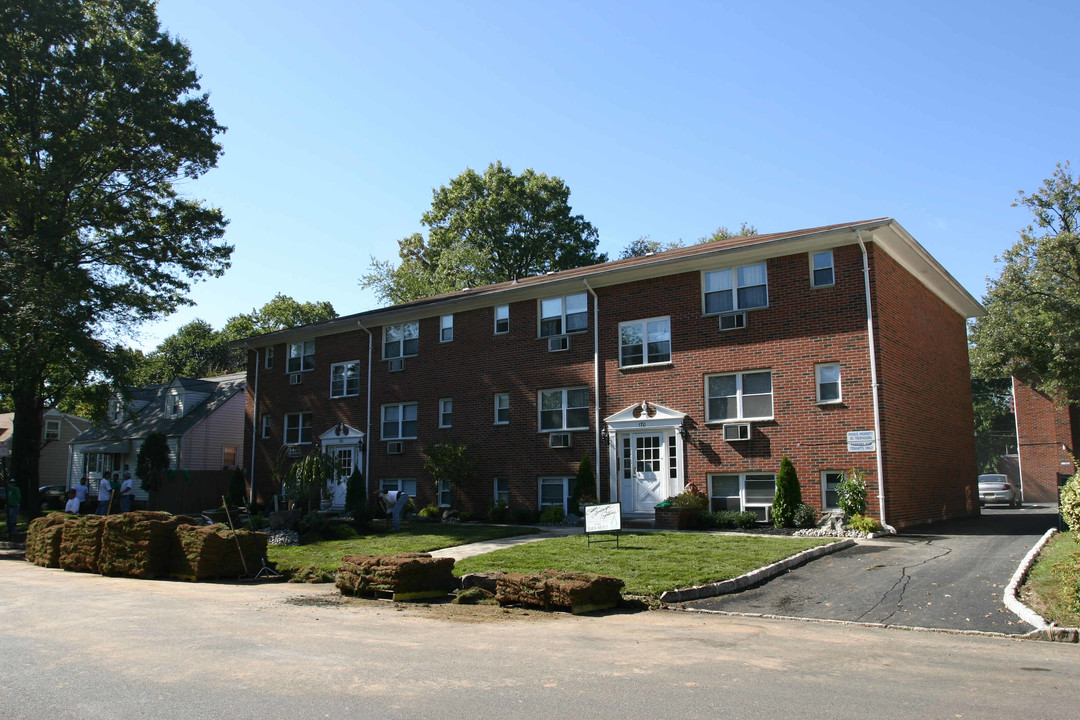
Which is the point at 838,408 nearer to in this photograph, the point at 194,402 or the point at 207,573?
the point at 207,573

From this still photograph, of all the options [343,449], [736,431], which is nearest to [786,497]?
[736,431]

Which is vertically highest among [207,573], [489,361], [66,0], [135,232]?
[66,0]

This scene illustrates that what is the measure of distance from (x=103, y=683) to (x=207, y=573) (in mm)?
9320

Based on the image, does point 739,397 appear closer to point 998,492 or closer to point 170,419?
point 998,492

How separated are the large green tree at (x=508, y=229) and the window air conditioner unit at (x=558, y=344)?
25499 millimetres

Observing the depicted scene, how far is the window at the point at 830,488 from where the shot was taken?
62.2ft

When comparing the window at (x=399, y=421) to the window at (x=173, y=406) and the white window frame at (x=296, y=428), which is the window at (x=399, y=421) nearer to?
the white window frame at (x=296, y=428)

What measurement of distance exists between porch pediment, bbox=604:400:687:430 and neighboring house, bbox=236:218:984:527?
4 cm

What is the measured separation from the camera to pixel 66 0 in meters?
26.1

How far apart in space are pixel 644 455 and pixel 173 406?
27.9 m

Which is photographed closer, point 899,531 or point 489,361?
point 899,531

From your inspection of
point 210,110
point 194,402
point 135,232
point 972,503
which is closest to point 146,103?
point 210,110

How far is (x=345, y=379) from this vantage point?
96.9 feet

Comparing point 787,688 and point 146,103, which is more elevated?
point 146,103
